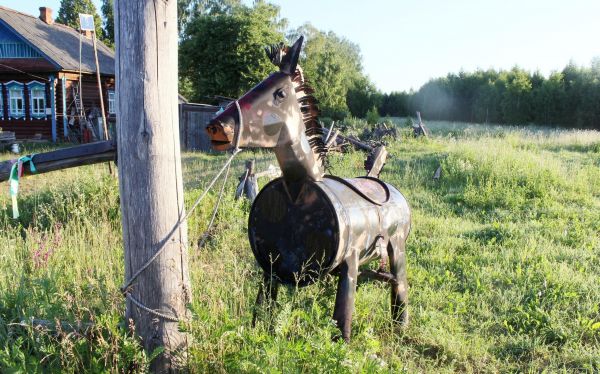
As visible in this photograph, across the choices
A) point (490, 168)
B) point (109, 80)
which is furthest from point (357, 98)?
point (490, 168)

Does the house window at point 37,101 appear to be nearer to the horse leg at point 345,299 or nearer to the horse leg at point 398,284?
the horse leg at point 398,284

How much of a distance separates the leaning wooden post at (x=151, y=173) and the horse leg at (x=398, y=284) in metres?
1.71

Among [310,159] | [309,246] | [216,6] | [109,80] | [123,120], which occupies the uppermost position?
[216,6]

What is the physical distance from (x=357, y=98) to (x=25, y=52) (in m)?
29.7

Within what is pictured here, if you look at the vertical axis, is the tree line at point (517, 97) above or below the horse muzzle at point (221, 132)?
above

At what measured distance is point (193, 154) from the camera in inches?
620

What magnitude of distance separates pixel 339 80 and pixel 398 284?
1560 inches

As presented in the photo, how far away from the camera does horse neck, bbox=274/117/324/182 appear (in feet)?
9.11

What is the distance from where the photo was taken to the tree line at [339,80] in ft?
91.8

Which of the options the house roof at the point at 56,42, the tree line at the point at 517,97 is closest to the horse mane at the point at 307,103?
the house roof at the point at 56,42

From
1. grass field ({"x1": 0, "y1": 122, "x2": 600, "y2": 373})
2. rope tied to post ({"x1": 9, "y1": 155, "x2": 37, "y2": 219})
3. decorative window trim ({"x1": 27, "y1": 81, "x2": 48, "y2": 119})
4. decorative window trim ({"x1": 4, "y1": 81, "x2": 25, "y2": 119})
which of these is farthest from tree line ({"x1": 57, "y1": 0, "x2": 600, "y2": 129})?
rope tied to post ({"x1": 9, "y1": 155, "x2": 37, "y2": 219})

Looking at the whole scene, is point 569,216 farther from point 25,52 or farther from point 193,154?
point 25,52

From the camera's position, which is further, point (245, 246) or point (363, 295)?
point (245, 246)

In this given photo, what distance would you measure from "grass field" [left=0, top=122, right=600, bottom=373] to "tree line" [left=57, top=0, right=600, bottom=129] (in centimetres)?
1292
